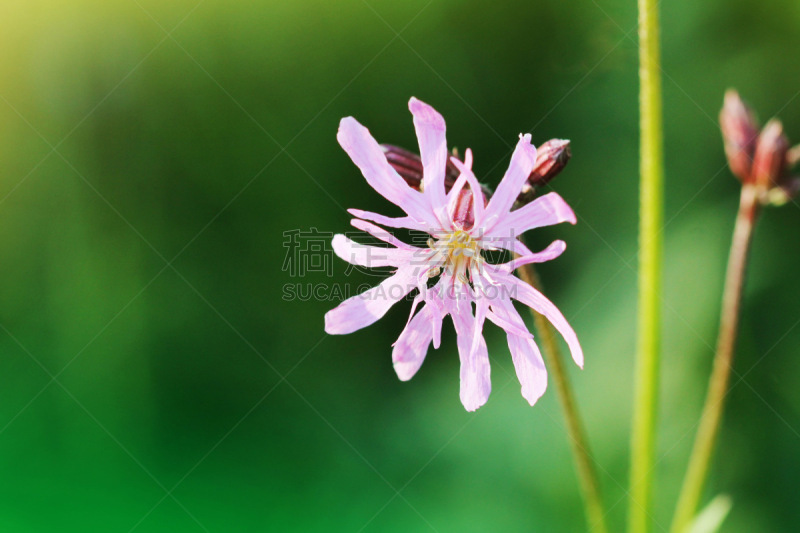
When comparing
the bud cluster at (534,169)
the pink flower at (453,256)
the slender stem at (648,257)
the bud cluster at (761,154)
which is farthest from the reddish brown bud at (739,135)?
the pink flower at (453,256)

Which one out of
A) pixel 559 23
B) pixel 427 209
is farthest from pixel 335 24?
pixel 427 209

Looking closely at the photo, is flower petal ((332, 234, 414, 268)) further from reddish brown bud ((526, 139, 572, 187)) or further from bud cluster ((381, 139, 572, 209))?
reddish brown bud ((526, 139, 572, 187))

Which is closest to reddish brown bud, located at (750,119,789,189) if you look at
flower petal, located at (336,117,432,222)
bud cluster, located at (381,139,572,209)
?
bud cluster, located at (381,139,572,209)

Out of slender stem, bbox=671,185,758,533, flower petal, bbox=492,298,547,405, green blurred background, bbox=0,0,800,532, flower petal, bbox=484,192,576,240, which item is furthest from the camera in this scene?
green blurred background, bbox=0,0,800,532

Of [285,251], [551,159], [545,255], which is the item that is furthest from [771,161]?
[285,251]

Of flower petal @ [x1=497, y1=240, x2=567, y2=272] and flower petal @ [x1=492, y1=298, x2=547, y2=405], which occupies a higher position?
flower petal @ [x1=497, y1=240, x2=567, y2=272]

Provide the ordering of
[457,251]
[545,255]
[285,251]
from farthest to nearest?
[285,251] < [457,251] < [545,255]

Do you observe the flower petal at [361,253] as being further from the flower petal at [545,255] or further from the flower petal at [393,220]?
the flower petal at [545,255]

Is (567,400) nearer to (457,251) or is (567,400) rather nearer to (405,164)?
(457,251)
